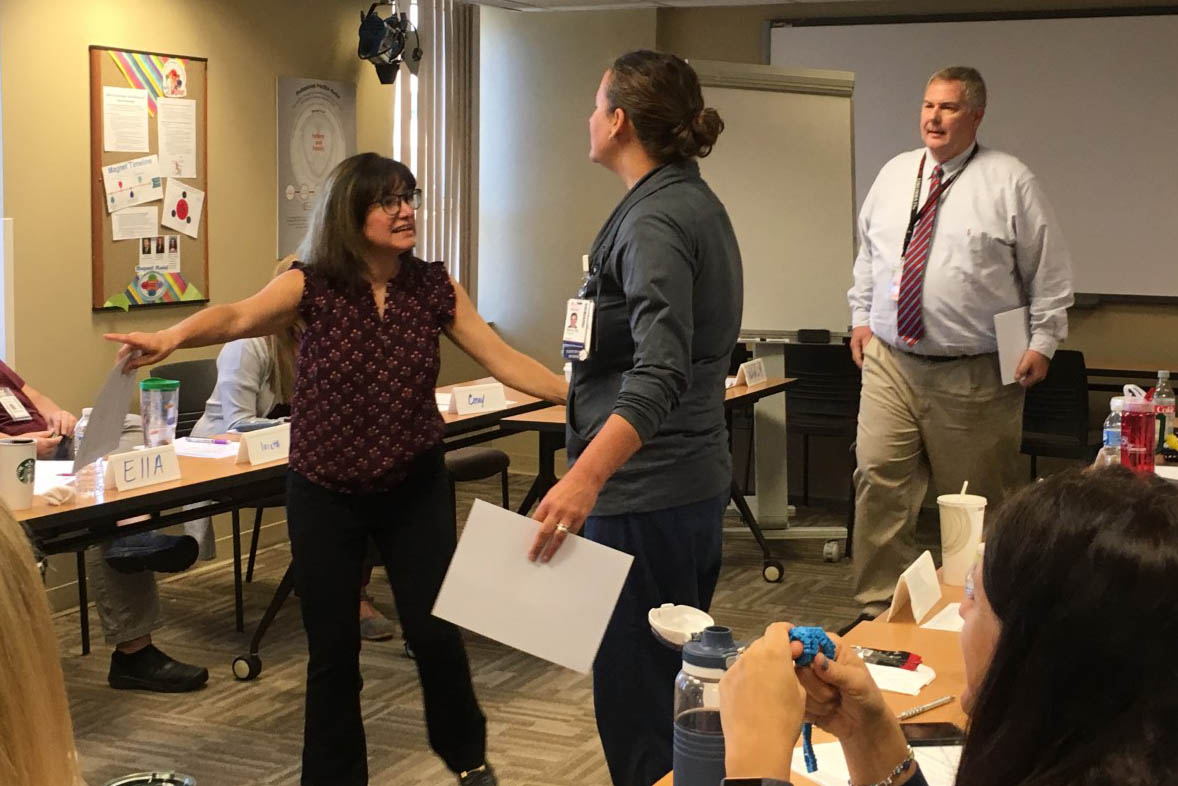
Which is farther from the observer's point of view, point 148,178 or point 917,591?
point 148,178

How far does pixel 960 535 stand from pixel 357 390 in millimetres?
1259

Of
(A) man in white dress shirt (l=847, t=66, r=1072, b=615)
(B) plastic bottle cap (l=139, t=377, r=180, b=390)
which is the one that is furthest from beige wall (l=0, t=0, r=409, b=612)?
(A) man in white dress shirt (l=847, t=66, r=1072, b=615)

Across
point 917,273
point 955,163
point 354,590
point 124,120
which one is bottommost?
point 354,590

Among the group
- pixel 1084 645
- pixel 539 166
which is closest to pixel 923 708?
pixel 1084 645

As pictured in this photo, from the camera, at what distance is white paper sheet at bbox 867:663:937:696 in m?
2.03

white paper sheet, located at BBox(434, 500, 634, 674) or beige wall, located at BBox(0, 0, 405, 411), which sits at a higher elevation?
beige wall, located at BBox(0, 0, 405, 411)

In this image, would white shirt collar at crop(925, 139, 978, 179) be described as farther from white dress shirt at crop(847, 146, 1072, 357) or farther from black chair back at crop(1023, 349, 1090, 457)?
black chair back at crop(1023, 349, 1090, 457)

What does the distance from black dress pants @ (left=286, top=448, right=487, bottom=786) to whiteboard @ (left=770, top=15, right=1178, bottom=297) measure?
13.9 ft

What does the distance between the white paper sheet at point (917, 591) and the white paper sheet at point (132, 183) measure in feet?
11.8

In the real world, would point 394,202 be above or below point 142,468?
above

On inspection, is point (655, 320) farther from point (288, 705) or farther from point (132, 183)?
point (132, 183)

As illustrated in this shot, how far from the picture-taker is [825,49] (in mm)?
7023

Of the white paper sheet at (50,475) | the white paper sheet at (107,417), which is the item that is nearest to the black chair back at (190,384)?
the white paper sheet at (50,475)

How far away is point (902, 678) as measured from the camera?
2.07m
